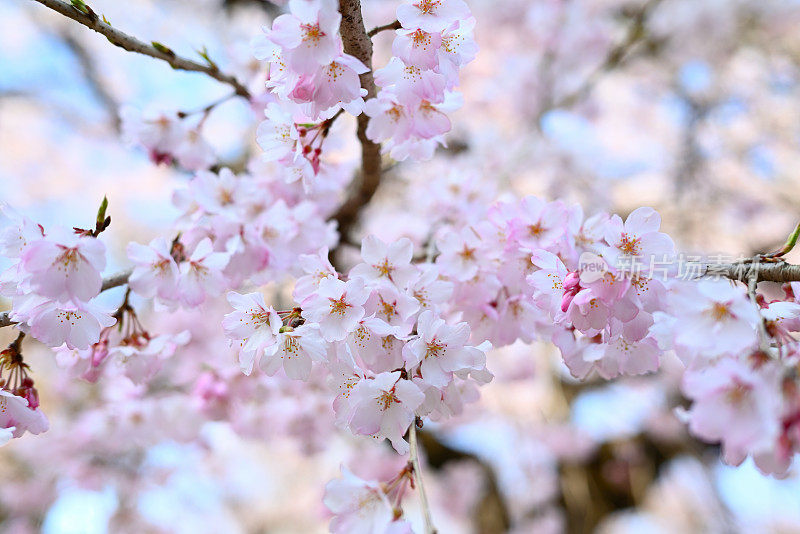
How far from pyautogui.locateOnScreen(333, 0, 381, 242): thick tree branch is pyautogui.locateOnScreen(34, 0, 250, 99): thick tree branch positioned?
40 cm

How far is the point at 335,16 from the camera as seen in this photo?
2.36ft

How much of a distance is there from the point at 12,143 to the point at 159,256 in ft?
17.5

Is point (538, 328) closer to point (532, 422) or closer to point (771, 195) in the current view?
point (532, 422)

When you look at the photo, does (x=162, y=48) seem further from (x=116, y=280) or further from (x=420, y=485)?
(x=420, y=485)

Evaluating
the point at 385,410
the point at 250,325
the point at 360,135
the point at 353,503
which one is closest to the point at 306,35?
the point at 360,135

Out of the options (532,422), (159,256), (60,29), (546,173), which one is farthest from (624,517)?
(60,29)

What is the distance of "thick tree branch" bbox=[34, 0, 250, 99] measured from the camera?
2.87 ft

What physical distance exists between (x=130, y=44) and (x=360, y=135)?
48 centimetres

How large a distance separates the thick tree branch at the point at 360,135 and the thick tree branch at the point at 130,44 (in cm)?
40

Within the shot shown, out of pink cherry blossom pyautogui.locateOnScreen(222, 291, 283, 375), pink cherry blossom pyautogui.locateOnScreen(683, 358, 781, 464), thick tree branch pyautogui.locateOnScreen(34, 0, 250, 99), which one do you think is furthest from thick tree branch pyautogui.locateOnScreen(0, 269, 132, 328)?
pink cherry blossom pyautogui.locateOnScreen(683, 358, 781, 464)

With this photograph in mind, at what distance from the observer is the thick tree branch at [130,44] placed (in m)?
0.87

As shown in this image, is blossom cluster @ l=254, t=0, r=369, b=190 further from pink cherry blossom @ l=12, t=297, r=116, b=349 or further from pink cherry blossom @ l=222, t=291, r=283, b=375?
pink cherry blossom @ l=12, t=297, r=116, b=349

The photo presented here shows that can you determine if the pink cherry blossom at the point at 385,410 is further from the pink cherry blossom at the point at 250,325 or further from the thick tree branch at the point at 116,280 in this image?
the thick tree branch at the point at 116,280

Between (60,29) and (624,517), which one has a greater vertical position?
(60,29)
